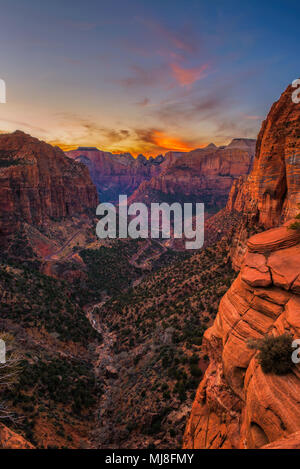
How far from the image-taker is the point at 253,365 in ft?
30.9

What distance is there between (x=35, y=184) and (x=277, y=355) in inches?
3300

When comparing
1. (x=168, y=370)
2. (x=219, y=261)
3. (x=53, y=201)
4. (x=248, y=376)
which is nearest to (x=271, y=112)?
(x=219, y=261)

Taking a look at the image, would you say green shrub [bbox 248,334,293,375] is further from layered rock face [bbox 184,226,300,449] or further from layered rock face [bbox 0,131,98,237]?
layered rock face [bbox 0,131,98,237]

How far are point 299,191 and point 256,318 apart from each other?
1688 cm

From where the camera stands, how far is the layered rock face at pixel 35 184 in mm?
65544

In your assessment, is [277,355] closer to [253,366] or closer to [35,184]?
[253,366]

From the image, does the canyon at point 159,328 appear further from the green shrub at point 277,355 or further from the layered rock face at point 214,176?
the layered rock face at point 214,176

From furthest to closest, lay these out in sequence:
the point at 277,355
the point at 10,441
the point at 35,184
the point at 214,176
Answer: the point at 214,176 → the point at 35,184 → the point at 10,441 → the point at 277,355

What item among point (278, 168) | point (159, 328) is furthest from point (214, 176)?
point (159, 328)

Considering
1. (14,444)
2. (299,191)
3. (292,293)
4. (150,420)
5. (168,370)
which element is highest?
(299,191)

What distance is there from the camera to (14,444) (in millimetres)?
13086

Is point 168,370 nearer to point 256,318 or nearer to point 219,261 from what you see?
point 256,318

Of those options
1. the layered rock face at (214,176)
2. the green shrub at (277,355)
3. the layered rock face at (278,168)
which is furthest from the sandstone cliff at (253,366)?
the layered rock face at (214,176)

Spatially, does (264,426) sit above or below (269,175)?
below
